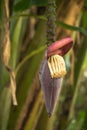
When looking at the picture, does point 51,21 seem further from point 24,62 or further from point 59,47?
point 24,62

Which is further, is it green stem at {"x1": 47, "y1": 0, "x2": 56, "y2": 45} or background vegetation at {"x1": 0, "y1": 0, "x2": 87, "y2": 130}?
background vegetation at {"x1": 0, "y1": 0, "x2": 87, "y2": 130}

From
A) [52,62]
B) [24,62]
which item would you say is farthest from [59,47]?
[24,62]

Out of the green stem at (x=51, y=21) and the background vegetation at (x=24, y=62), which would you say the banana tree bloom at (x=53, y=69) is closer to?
the green stem at (x=51, y=21)

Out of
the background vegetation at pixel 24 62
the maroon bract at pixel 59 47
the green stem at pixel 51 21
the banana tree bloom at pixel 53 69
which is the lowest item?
the background vegetation at pixel 24 62

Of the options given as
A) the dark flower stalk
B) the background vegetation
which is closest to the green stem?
the dark flower stalk

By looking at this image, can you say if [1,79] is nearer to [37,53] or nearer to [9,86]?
[9,86]

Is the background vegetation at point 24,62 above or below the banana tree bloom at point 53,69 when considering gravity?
below

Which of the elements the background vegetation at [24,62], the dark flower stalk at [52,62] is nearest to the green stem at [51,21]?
the dark flower stalk at [52,62]

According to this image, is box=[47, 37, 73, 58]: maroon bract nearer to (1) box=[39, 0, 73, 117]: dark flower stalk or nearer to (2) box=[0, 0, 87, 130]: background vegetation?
(1) box=[39, 0, 73, 117]: dark flower stalk

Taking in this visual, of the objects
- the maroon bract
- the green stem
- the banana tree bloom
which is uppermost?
the green stem
